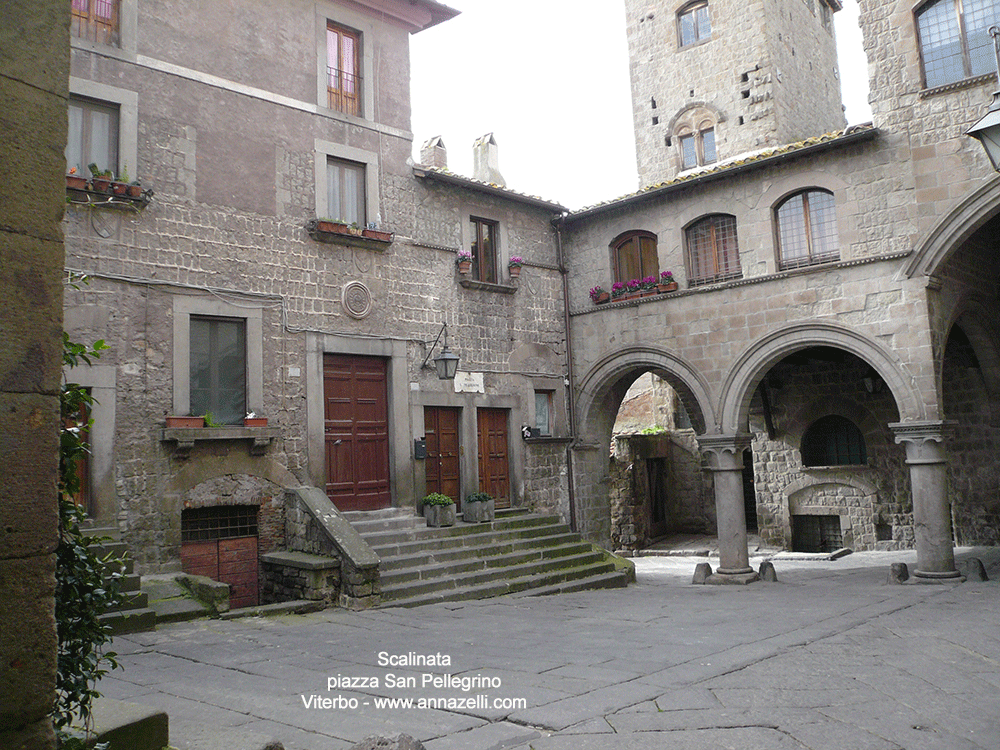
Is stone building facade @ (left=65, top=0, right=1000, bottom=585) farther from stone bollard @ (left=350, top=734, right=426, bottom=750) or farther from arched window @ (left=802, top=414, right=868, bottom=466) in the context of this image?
stone bollard @ (left=350, top=734, right=426, bottom=750)

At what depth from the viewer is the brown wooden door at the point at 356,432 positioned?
11.8 m

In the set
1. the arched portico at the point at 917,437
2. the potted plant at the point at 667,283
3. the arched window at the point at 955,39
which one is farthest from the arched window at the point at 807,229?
the arched window at the point at 955,39

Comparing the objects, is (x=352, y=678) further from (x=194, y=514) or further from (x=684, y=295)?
(x=684, y=295)

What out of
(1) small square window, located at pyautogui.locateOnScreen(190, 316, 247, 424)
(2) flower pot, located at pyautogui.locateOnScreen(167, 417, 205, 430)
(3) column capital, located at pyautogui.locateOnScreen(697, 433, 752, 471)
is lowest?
(3) column capital, located at pyautogui.locateOnScreen(697, 433, 752, 471)

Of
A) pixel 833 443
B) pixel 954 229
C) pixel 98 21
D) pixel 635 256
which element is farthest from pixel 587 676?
pixel 833 443

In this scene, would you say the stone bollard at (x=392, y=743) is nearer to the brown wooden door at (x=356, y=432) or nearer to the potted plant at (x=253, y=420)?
the potted plant at (x=253, y=420)

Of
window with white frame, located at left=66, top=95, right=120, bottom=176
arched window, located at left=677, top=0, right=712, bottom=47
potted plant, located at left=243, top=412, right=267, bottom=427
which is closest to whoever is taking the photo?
window with white frame, located at left=66, top=95, right=120, bottom=176

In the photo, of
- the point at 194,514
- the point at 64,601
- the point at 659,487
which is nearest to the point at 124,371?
the point at 194,514

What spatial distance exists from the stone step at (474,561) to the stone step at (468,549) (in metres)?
0.02

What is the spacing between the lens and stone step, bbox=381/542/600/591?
34.4ft

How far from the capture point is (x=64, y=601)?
11.3 feet

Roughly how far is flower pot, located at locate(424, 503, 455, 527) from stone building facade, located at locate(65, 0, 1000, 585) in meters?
0.59

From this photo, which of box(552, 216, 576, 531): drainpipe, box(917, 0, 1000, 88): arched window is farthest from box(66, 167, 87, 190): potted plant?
box(917, 0, 1000, 88): arched window

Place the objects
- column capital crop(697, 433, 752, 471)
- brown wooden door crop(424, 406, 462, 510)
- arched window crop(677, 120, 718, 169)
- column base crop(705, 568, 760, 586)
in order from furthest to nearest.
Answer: arched window crop(677, 120, 718, 169) < column capital crop(697, 433, 752, 471) < brown wooden door crop(424, 406, 462, 510) < column base crop(705, 568, 760, 586)
